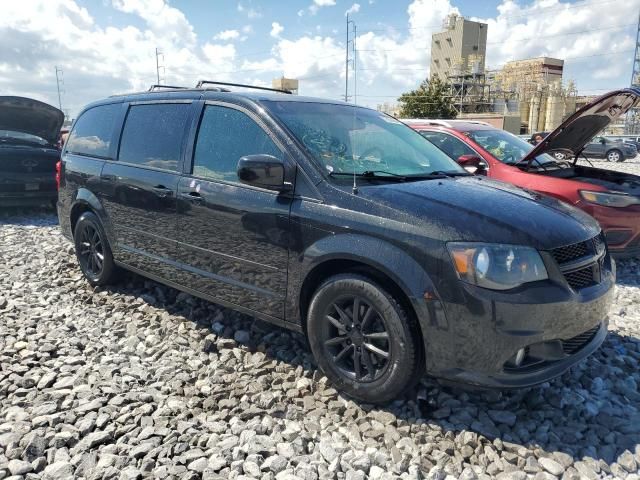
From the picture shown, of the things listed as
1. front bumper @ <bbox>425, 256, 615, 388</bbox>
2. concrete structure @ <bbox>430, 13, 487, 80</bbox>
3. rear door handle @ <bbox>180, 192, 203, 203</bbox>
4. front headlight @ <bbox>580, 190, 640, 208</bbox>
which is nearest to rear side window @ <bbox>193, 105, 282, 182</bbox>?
rear door handle @ <bbox>180, 192, 203, 203</bbox>

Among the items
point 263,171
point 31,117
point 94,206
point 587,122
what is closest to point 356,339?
point 263,171

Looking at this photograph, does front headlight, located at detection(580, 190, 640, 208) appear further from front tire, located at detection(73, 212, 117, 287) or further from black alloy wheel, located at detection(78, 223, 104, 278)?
black alloy wheel, located at detection(78, 223, 104, 278)

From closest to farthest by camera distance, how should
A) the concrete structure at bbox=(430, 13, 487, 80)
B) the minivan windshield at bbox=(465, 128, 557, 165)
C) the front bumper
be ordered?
the front bumper < the minivan windshield at bbox=(465, 128, 557, 165) < the concrete structure at bbox=(430, 13, 487, 80)

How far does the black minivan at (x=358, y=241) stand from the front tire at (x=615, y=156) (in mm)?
27703

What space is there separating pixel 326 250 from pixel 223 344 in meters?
1.35

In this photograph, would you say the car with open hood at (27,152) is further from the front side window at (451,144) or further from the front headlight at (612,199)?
the front headlight at (612,199)

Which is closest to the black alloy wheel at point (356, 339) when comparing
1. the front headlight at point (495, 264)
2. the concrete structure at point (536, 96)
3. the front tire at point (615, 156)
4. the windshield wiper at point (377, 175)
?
the front headlight at point (495, 264)

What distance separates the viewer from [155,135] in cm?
425

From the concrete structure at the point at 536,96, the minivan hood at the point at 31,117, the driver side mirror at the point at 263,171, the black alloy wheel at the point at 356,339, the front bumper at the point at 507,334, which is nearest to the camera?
the front bumper at the point at 507,334

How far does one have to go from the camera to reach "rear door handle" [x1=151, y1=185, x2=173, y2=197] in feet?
12.9

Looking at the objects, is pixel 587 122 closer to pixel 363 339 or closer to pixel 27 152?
pixel 363 339

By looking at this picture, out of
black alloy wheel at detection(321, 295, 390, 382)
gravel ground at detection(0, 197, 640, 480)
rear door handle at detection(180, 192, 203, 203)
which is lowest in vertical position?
gravel ground at detection(0, 197, 640, 480)

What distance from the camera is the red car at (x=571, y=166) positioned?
16.9ft

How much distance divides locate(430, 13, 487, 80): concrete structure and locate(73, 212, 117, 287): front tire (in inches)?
3670
